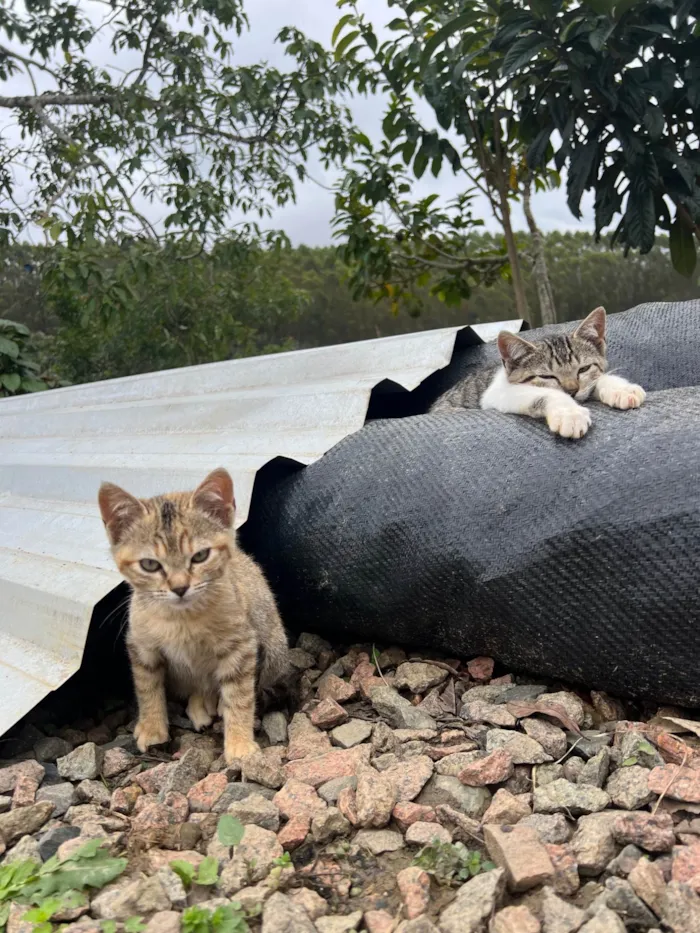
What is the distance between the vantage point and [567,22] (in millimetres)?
4453

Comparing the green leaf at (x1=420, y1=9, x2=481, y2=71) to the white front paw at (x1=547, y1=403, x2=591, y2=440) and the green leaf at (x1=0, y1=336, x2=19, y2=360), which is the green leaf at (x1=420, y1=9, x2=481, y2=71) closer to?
the white front paw at (x1=547, y1=403, x2=591, y2=440)

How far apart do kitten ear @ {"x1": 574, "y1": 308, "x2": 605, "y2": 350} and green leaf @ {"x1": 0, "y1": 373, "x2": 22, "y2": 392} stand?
6.02 meters

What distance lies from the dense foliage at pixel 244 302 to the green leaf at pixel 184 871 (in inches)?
222

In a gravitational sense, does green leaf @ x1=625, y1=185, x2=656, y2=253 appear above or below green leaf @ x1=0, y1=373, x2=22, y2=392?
above

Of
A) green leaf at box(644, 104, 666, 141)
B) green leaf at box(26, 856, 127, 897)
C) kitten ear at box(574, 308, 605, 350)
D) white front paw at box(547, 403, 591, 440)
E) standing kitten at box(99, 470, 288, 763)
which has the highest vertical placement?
green leaf at box(644, 104, 666, 141)

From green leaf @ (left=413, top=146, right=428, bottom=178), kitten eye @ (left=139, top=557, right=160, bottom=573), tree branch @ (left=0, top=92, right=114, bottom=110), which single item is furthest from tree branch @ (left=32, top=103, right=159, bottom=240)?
kitten eye @ (left=139, top=557, right=160, bottom=573)

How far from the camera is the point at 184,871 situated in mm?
1666

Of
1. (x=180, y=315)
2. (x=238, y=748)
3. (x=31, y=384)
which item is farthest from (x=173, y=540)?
(x=180, y=315)

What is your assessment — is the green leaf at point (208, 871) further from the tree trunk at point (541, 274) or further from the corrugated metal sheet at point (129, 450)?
the tree trunk at point (541, 274)

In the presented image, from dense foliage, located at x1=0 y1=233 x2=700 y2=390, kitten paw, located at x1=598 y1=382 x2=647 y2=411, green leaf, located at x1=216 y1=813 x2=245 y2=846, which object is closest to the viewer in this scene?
green leaf, located at x1=216 y1=813 x2=245 y2=846

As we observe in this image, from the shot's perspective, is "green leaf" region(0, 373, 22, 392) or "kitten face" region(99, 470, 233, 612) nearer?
"kitten face" region(99, 470, 233, 612)

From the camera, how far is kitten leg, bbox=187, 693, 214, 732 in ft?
8.40

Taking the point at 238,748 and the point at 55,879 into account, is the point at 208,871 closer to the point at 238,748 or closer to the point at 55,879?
the point at 55,879

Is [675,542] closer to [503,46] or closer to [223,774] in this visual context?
[223,774]
